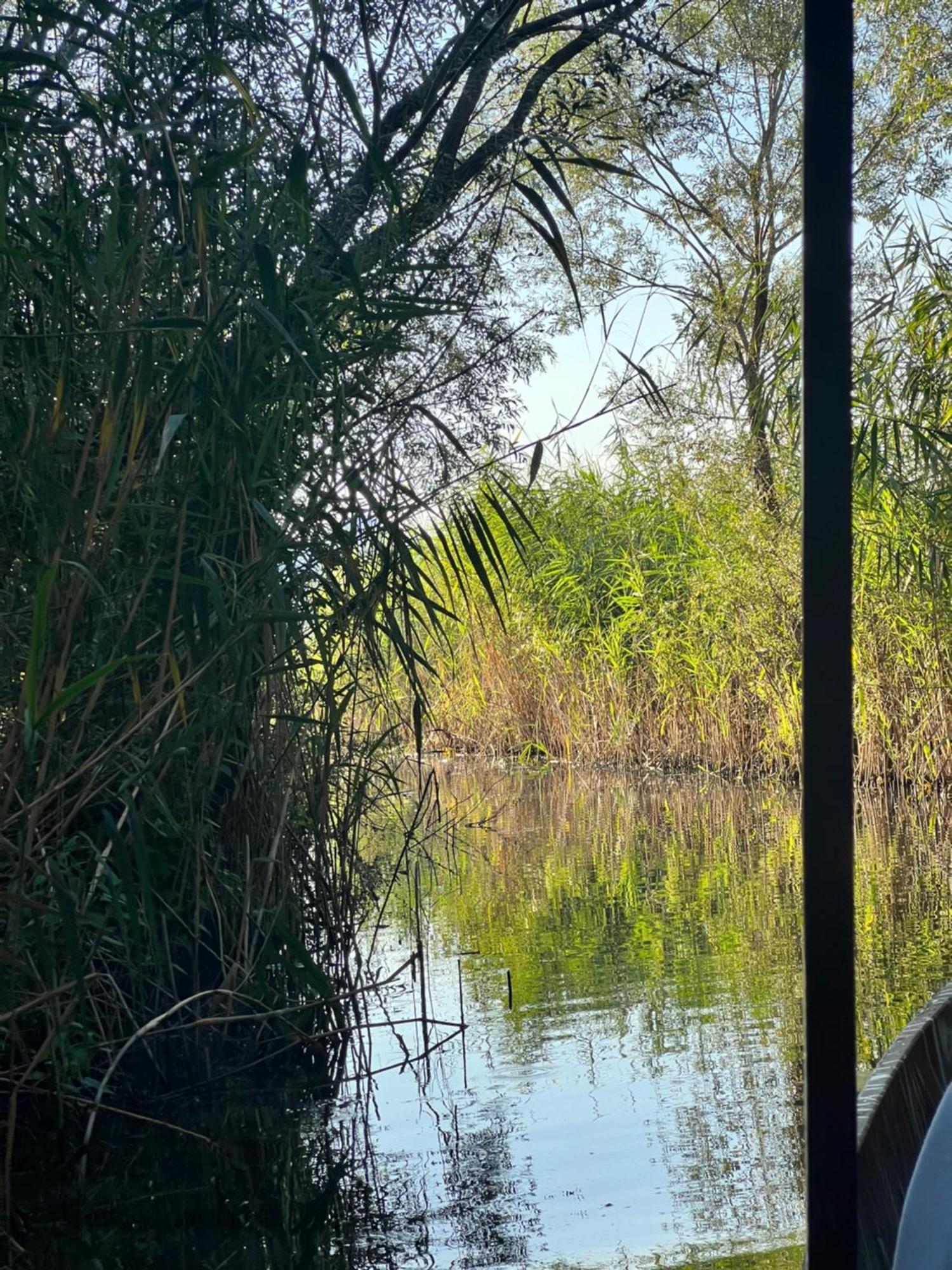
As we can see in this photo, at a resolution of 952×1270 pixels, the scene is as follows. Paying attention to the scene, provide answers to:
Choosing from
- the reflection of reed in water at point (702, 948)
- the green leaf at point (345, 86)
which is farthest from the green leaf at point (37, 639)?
the reflection of reed in water at point (702, 948)

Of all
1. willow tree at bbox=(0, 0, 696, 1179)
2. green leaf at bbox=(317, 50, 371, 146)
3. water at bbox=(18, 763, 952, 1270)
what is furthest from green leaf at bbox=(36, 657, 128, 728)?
water at bbox=(18, 763, 952, 1270)

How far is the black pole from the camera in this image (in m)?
0.45

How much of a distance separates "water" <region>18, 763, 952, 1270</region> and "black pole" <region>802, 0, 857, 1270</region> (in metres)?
1.37

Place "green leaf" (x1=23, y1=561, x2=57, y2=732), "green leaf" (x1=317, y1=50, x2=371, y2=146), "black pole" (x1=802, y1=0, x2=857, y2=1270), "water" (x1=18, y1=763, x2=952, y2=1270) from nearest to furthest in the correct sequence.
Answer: "black pole" (x1=802, y1=0, x2=857, y2=1270) < "green leaf" (x1=23, y1=561, x2=57, y2=732) < "green leaf" (x1=317, y1=50, x2=371, y2=146) < "water" (x1=18, y1=763, x2=952, y2=1270)

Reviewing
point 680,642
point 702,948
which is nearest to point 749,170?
point 680,642

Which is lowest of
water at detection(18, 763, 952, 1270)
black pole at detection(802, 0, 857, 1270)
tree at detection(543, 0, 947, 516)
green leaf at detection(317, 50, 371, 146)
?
water at detection(18, 763, 952, 1270)

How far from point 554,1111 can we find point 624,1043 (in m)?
0.39

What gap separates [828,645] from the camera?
455 millimetres

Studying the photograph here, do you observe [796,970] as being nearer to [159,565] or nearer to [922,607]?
[159,565]

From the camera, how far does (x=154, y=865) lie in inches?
87.9

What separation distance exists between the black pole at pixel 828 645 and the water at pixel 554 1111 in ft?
4.51

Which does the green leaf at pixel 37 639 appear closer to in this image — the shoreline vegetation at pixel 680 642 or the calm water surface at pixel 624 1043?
the calm water surface at pixel 624 1043

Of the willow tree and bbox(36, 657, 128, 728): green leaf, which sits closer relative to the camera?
bbox(36, 657, 128, 728): green leaf

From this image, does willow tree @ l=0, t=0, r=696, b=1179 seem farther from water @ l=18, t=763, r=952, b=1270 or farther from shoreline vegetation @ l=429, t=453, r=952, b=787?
shoreline vegetation @ l=429, t=453, r=952, b=787
